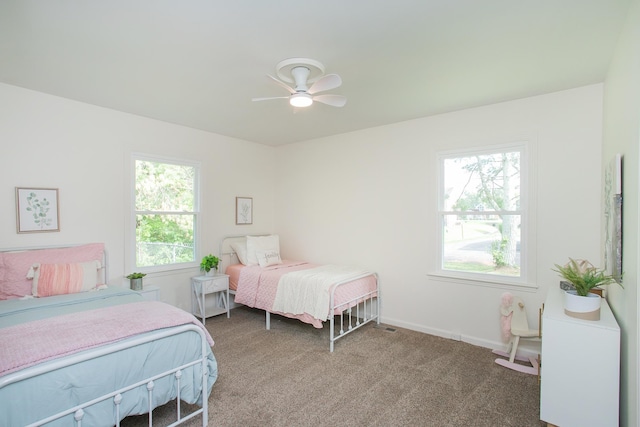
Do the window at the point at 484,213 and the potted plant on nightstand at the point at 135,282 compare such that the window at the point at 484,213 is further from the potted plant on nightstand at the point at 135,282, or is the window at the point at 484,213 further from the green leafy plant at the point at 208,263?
the potted plant on nightstand at the point at 135,282

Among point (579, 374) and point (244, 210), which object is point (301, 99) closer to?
point (579, 374)

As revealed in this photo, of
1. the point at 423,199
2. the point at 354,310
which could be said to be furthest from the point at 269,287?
the point at 423,199

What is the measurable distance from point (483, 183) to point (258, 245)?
9.81 feet

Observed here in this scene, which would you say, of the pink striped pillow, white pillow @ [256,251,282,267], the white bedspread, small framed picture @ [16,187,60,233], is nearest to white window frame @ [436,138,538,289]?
the white bedspread

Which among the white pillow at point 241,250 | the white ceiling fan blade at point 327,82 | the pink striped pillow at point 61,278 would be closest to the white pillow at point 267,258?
the white pillow at point 241,250

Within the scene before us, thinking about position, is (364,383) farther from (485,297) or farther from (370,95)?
(370,95)

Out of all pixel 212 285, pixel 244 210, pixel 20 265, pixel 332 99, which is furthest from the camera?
pixel 244 210

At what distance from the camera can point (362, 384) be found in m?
2.75

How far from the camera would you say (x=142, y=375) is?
6.42ft

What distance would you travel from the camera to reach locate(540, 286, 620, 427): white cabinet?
6.24ft

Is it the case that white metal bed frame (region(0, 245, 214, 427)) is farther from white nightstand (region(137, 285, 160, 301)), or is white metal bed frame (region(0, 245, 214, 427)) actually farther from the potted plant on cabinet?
the potted plant on cabinet

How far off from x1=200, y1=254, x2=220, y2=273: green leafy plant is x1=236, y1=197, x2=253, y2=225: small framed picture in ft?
2.53

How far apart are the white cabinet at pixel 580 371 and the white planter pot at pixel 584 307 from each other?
0.13ft

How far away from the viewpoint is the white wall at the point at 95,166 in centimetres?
306
